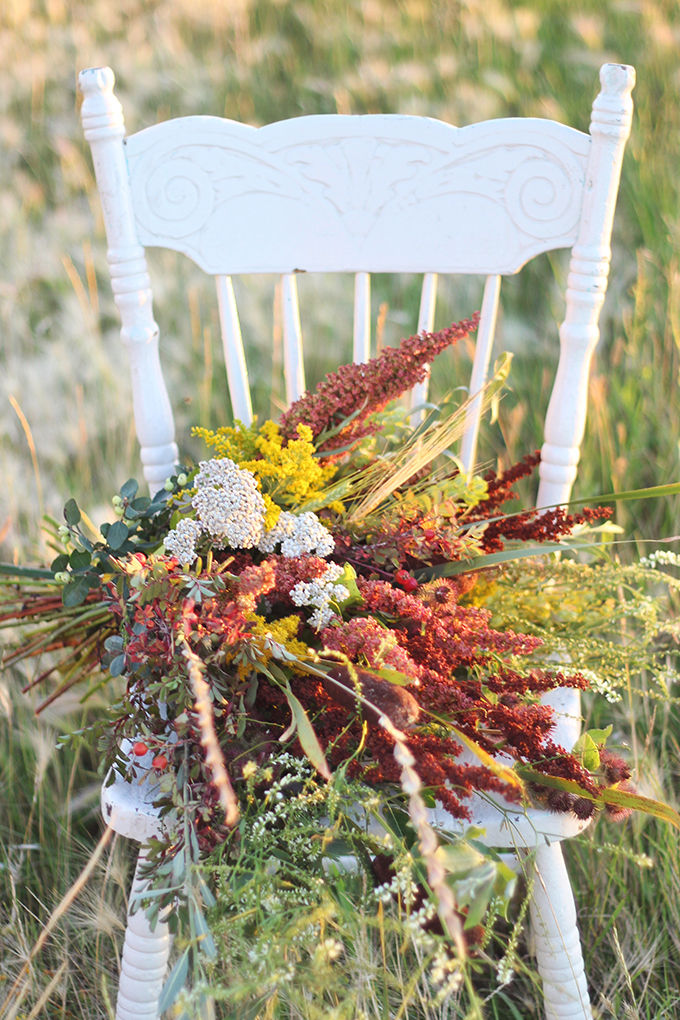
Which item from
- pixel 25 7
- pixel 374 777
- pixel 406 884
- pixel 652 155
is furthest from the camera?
pixel 25 7

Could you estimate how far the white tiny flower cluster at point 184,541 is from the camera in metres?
0.68

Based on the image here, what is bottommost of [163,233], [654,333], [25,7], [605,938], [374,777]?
[605,938]

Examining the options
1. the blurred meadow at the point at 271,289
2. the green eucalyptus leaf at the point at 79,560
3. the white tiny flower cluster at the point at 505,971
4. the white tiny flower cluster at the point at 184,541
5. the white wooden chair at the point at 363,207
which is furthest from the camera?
the blurred meadow at the point at 271,289

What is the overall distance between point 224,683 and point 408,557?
0.26m

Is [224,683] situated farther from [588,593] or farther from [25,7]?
[25,7]

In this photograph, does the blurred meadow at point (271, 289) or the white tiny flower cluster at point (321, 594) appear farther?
the blurred meadow at point (271, 289)

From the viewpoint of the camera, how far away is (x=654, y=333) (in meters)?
1.54

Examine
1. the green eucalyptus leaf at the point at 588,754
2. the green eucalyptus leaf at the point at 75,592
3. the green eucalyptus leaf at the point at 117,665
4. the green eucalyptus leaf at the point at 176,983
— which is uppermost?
the green eucalyptus leaf at the point at 75,592

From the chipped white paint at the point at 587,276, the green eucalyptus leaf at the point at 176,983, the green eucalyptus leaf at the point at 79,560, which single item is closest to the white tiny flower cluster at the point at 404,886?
the green eucalyptus leaf at the point at 176,983

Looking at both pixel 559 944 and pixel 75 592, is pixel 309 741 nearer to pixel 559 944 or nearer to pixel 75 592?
pixel 75 592

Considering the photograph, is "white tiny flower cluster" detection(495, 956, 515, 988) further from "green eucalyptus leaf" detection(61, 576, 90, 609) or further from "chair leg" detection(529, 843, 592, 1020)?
"green eucalyptus leaf" detection(61, 576, 90, 609)

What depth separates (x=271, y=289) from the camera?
184 cm

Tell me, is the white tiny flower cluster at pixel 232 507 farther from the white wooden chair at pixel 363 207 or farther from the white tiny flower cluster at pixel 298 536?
the white wooden chair at pixel 363 207

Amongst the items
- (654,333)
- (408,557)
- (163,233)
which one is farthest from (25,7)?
(408,557)
